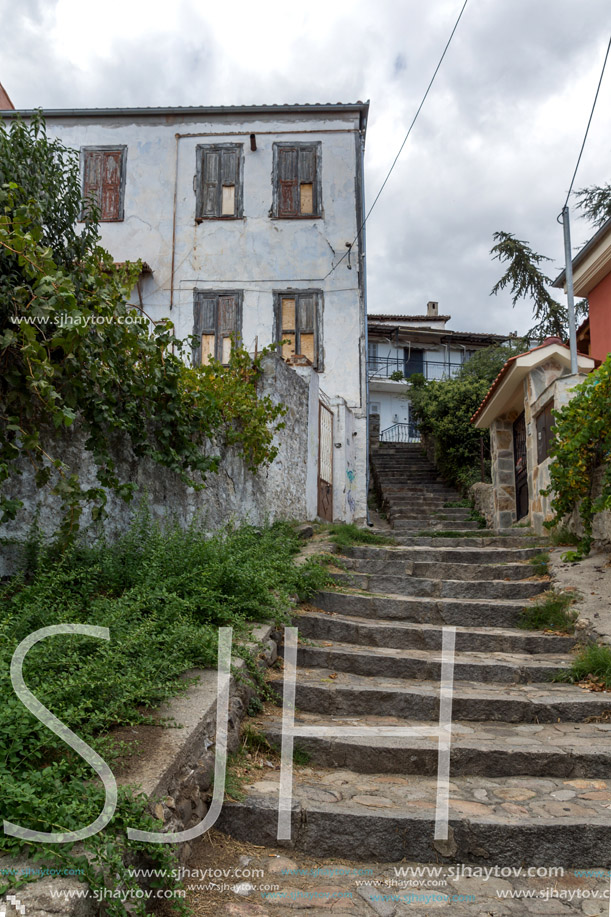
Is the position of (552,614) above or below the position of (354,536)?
below

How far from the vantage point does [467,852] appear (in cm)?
282

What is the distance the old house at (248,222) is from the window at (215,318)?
0.7 inches

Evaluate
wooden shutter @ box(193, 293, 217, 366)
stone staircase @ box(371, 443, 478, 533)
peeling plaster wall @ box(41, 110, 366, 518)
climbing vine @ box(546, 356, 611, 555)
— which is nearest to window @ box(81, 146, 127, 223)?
peeling plaster wall @ box(41, 110, 366, 518)

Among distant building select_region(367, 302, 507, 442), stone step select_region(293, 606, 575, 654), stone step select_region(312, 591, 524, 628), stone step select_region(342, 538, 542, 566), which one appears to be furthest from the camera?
distant building select_region(367, 302, 507, 442)

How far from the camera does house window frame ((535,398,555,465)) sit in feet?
28.0

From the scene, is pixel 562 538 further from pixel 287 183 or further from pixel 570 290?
pixel 287 183

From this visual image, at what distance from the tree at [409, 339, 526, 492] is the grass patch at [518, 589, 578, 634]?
335 inches

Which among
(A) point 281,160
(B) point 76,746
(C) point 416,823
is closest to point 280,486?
(C) point 416,823

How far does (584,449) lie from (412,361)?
2197 cm

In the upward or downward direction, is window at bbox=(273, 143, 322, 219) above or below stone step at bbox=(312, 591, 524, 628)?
above

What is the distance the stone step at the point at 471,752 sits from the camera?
3.43m

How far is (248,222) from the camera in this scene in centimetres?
1183

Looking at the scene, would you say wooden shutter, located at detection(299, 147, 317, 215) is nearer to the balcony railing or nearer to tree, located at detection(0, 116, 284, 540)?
tree, located at detection(0, 116, 284, 540)

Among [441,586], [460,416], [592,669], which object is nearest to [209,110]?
[460,416]
